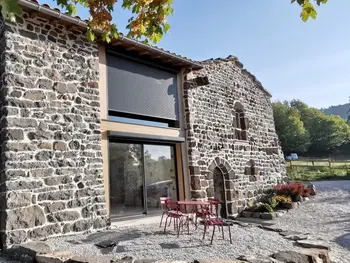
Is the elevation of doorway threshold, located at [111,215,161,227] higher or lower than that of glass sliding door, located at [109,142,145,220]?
lower

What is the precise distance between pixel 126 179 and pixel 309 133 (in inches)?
1610

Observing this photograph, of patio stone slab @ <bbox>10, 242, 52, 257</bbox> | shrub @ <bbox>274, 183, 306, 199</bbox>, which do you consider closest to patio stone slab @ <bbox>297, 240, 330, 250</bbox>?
patio stone slab @ <bbox>10, 242, 52, 257</bbox>

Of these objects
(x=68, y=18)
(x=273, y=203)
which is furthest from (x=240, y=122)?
(x=68, y=18)

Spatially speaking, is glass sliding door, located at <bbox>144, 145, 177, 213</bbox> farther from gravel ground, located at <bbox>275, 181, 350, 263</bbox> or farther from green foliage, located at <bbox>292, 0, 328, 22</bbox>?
green foliage, located at <bbox>292, 0, 328, 22</bbox>

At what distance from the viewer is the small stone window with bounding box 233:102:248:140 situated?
10625 millimetres

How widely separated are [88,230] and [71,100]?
Answer: 2837mm

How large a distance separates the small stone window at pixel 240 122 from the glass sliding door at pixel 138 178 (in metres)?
3.86

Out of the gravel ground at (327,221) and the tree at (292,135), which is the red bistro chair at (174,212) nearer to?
the gravel ground at (327,221)

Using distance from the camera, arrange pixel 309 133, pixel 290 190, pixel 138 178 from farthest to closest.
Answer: pixel 309 133
pixel 290 190
pixel 138 178

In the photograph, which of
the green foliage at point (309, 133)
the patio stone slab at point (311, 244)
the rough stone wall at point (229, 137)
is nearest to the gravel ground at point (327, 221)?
the patio stone slab at point (311, 244)

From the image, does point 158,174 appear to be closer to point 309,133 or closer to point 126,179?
point 126,179

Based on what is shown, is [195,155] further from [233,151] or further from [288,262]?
[288,262]

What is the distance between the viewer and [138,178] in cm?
697

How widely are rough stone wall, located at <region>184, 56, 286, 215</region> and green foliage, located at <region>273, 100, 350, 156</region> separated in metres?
28.7
